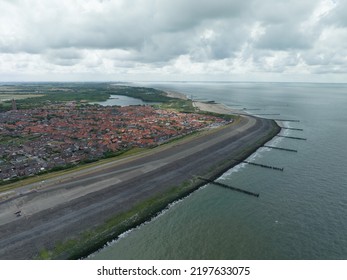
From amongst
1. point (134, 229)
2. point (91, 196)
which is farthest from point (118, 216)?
point (91, 196)

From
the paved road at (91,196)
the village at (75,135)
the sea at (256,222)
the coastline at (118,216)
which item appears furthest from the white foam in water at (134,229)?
the village at (75,135)

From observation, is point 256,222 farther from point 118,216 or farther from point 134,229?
point 118,216

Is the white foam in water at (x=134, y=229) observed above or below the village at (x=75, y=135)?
above

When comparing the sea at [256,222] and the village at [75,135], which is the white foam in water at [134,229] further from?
the village at [75,135]

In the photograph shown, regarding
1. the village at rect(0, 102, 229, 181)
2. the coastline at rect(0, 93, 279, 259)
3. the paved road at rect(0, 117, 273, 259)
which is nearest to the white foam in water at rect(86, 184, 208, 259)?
the coastline at rect(0, 93, 279, 259)

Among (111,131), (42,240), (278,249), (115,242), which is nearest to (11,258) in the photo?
(42,240)

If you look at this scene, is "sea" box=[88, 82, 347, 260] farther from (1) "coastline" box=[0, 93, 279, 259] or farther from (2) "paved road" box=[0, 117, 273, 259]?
(2) "paved road" box=[0, 117, 273, 259]
